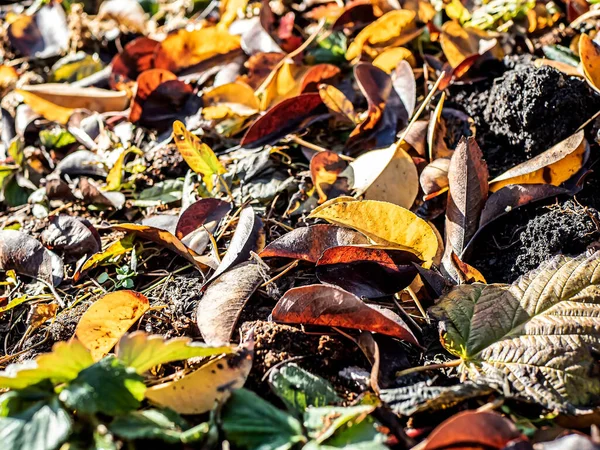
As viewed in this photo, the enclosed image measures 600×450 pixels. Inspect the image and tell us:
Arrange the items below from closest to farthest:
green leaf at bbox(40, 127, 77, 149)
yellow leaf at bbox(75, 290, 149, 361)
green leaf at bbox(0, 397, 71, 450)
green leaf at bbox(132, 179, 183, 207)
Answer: green leaf at bbox(0, 397, 71, 450) → yellow leaf at bbox(75, 290, 149, 361) → green leaf at bbox(132, 179, 183, 207) → green leaf at bbox(40, 127, 77, 149)

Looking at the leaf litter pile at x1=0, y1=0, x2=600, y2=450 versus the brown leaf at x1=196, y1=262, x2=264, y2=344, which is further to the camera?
the brown leaf at x1=196, y1=262, x2=264, y2=344

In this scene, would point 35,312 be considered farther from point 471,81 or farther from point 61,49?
point 61,49

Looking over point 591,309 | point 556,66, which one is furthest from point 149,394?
point 556,66

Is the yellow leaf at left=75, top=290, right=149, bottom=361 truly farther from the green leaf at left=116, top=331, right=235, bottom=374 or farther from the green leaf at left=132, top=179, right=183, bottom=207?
the green leaf at left=132, top=179, right=183, bottom=207

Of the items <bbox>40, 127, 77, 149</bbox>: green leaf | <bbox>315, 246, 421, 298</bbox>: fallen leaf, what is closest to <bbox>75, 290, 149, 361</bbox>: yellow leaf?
<bbox>315, 246, 421, 298</bbox>: fallen leaf

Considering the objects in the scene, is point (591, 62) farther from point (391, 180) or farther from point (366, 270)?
point (366, 270)

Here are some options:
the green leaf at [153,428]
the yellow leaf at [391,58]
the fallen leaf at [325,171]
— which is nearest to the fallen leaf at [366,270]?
the fallen leaf at [325,171]

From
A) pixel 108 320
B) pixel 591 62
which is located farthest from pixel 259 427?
pixel 591 62
